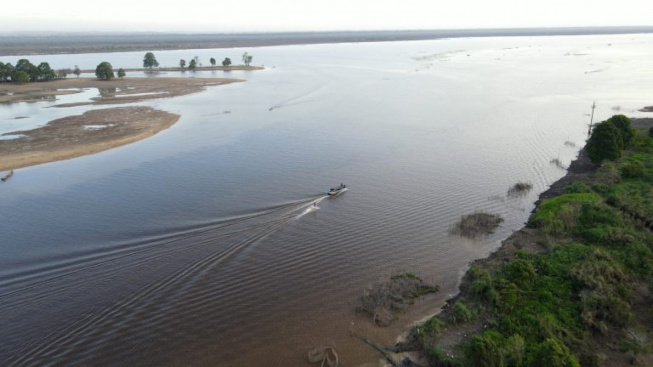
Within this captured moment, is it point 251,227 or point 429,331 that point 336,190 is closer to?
point 251,227

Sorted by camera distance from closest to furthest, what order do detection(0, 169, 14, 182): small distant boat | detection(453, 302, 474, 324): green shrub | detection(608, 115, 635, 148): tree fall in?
detection(453, 302, 474, 324): green shrub
detection(0, 169, 14, 182): small distant boat
detection(608, 115, 635, 148): tree

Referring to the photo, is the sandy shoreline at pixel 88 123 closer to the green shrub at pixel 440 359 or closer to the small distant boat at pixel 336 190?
the small distant boat at pixel 336 190

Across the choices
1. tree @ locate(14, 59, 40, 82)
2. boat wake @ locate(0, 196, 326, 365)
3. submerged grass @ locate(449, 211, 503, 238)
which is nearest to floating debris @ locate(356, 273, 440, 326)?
submerged grass @ locate(449, 211, 503, 238)

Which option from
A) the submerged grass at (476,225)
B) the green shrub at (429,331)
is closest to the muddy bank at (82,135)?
the submerged grass at (476,225)

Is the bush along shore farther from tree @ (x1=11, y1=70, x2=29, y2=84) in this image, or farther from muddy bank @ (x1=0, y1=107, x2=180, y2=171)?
tree @ (x1=11, y1=70, x2=29, y2=84)

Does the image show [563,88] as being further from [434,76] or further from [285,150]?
[285,150]

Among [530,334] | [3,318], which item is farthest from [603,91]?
[3,318]
